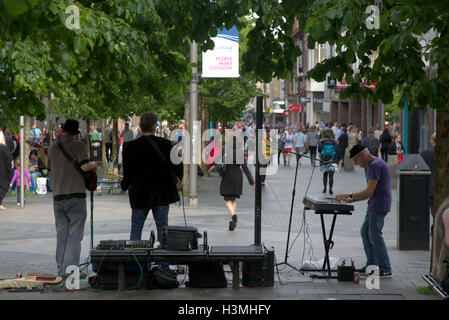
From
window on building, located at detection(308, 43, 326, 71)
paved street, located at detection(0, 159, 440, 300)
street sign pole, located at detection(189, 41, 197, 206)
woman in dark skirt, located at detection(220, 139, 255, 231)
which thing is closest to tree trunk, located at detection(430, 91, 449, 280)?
paved street, located at detection(0, 159, 440, 300)

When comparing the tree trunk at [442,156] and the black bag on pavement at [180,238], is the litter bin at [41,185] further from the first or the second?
the tree trunk at [442,156]

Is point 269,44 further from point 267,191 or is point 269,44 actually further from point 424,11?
point 267,191

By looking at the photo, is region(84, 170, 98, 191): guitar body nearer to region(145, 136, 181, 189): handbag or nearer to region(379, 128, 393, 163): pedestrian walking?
region(145, 136, 181, 189): handbag

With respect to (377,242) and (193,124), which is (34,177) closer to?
(193,124)

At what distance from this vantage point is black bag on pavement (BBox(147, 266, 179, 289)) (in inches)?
342

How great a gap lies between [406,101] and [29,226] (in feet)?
28.7

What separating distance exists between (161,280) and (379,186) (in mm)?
2806

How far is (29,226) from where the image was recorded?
14844mm

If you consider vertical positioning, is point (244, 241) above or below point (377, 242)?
below

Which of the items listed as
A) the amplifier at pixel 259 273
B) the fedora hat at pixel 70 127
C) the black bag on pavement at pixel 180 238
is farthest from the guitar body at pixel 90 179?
the amplifier at pixel 259 273

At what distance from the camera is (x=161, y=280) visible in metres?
8.68

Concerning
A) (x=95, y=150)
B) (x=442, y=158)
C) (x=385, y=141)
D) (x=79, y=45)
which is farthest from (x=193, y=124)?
(x=95, y=150)

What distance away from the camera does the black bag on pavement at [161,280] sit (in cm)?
868
